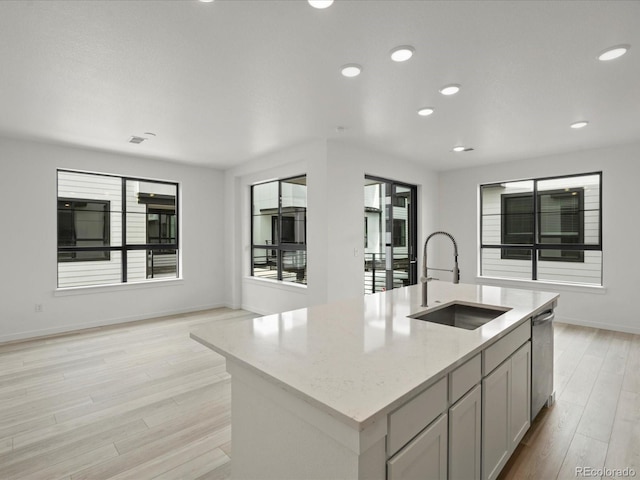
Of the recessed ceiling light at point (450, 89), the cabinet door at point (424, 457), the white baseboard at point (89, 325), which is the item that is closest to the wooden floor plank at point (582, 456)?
the cabinet door at point (424, 457)

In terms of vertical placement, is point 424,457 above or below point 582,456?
above

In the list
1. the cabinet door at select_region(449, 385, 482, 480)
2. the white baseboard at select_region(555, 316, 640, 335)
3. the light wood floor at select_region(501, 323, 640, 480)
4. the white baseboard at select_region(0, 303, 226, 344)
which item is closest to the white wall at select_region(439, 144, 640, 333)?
the white baseboard at select_region(555, 316, 640, 335)

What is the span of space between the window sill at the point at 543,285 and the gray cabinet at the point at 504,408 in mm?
3724

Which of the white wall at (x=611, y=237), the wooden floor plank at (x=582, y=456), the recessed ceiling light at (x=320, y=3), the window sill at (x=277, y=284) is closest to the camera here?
the recessed ceiling light at (x=320, y=3)

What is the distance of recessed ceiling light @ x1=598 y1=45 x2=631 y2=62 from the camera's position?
7.39 ft

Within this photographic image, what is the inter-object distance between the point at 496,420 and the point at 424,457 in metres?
0.74

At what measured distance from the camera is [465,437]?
1457 millimetres

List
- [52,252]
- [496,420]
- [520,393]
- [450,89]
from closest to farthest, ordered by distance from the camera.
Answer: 1. [496,420]
2. [520,393]
3. [450,89]
4. [52,252]

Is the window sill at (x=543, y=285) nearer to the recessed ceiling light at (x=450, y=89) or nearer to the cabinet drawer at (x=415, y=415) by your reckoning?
the recessed ceiling light at (x=450, y=89)

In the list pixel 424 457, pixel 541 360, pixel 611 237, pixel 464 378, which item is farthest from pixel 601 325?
pixel 424 457

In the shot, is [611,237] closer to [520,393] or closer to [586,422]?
[586,422]

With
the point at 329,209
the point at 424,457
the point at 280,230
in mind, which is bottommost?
the point at 424,457

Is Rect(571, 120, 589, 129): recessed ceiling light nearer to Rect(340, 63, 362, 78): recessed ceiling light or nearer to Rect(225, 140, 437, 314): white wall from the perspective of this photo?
Rect(225, 140, 437, 314): white wall

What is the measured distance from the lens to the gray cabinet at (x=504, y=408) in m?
1.63
